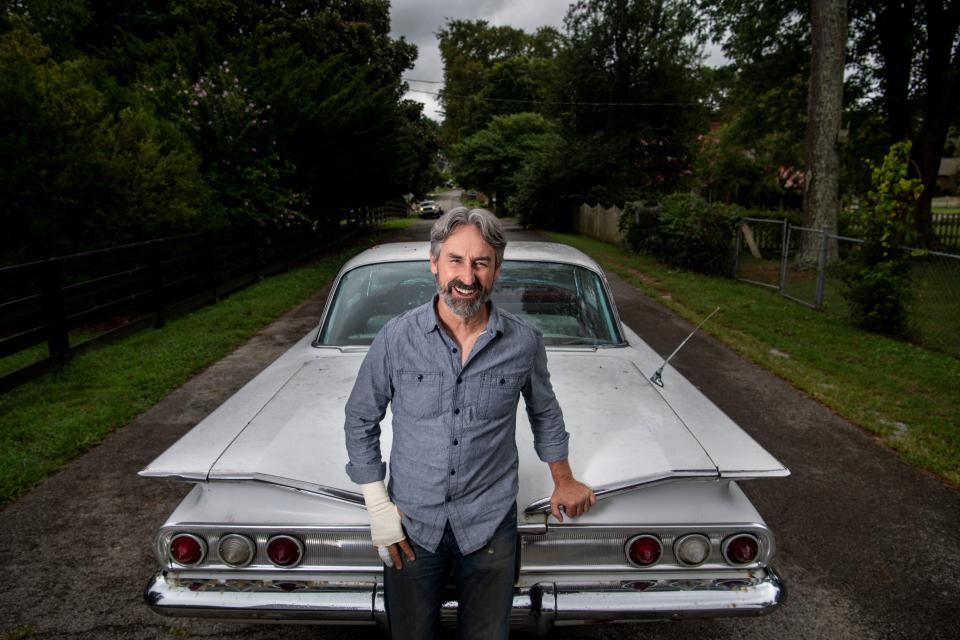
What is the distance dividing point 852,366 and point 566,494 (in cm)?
647

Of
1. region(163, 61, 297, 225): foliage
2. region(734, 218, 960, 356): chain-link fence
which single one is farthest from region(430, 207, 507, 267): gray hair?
region(163, 61, 297, 225): foliage

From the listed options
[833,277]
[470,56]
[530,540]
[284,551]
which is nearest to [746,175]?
[833,277]

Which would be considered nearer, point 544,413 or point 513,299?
point 544,413

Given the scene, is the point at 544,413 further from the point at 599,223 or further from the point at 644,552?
the point at 599,223

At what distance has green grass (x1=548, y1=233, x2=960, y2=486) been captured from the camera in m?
5.32

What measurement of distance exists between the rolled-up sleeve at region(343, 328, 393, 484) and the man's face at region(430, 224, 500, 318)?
0.23 metres

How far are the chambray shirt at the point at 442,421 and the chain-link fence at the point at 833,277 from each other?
7283 mm

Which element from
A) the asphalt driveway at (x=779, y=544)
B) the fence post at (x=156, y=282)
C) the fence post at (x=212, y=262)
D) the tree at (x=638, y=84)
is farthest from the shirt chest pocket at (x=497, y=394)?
the tree at (x=638, y=84)

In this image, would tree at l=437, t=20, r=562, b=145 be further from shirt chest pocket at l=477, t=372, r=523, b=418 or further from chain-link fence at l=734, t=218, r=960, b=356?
shirt chest pocket at l=477, t=372, r=523, b=418

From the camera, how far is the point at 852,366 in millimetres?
7414

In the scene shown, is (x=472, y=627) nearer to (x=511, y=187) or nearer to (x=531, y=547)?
(x=531, y=547)

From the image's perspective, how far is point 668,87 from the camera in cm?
3050

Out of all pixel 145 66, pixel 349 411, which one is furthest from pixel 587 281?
pixel 145 66

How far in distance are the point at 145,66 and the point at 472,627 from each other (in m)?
16.1
